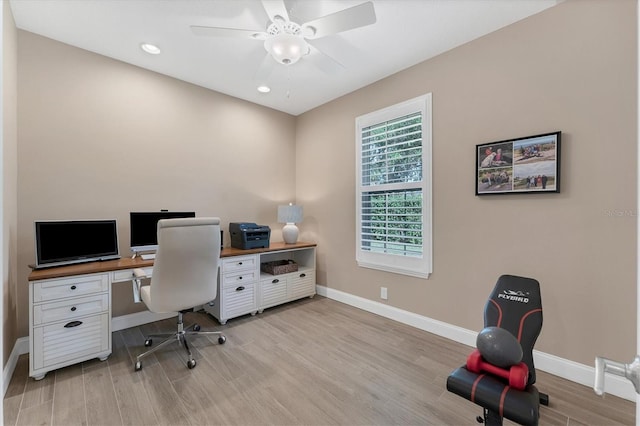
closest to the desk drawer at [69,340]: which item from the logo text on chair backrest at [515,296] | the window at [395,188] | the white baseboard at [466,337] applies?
the white baseboard at [466,337]

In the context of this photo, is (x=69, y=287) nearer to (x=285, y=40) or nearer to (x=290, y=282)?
(x=290, y=282)

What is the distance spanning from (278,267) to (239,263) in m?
0.54

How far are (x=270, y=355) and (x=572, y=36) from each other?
3406 mm

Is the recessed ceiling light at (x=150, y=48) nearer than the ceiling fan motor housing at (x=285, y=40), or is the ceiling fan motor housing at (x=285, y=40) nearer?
the ceiling fan motor housing at (x=285, y=40)

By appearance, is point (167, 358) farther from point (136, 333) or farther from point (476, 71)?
point (476, 71)

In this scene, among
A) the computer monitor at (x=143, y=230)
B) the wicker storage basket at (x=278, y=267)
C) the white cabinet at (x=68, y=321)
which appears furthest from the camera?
the wicker storage basket at (x=278, y=267)

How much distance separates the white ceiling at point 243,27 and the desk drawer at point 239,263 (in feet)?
6.54

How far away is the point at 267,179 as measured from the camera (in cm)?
441

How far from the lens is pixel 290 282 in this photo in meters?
3.93

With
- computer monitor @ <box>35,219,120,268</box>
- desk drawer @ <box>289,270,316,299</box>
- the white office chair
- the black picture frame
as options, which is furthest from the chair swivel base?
the black picture frame

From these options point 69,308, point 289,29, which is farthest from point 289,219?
point 69,308

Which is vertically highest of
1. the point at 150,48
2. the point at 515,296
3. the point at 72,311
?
the point at 150,48

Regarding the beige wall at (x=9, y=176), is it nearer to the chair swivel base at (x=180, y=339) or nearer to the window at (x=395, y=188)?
the chair swivel base at (x=180, y=339)

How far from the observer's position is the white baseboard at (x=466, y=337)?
2.19 meters
